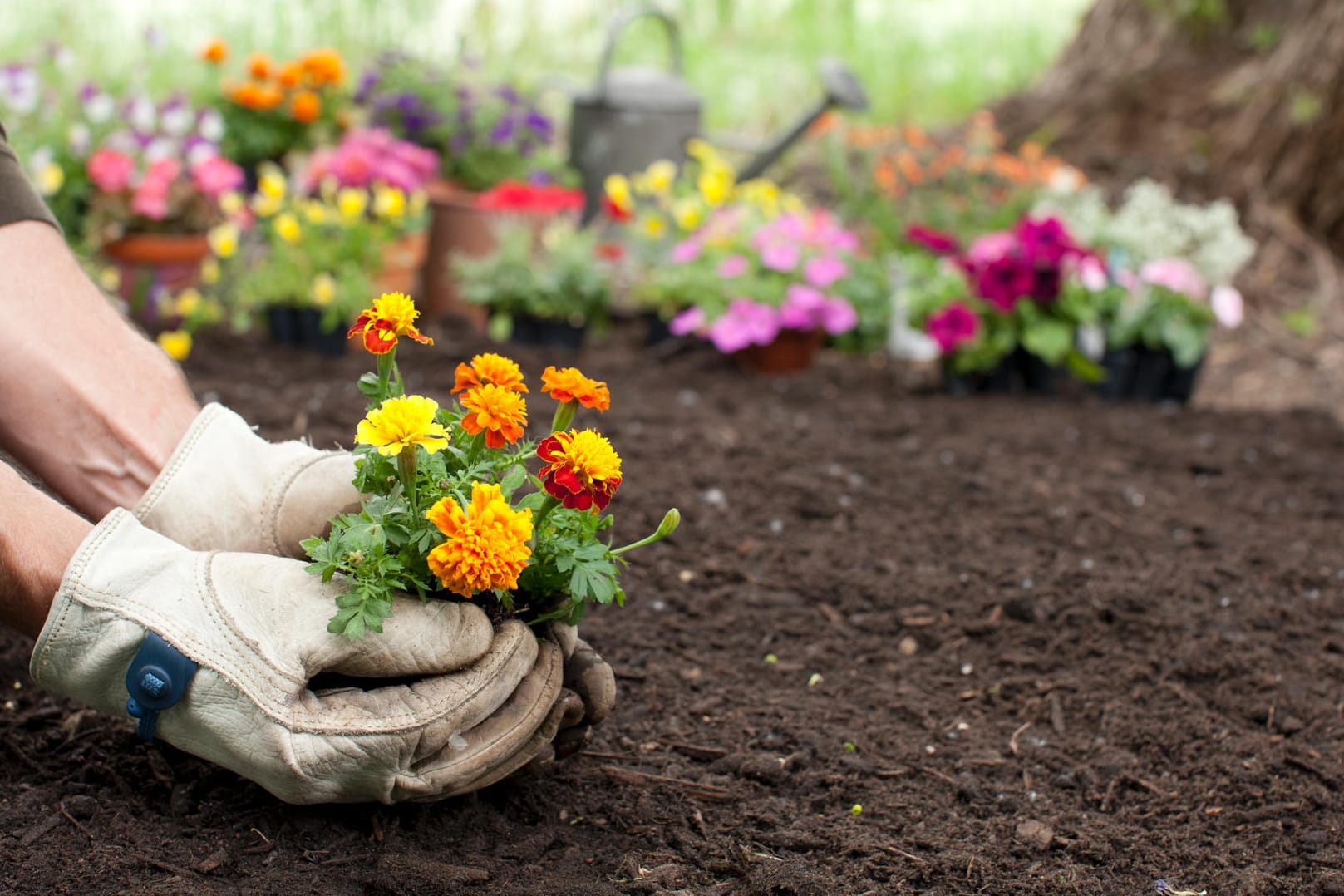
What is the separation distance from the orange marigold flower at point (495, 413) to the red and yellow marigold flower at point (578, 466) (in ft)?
0.14

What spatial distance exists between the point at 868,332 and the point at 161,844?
2.88m

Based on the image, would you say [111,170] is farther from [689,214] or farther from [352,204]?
[689,214]

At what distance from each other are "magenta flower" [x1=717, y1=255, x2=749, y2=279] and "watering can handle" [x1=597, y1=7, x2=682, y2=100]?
1.04 meters

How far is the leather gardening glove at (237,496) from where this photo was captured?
1600 mm

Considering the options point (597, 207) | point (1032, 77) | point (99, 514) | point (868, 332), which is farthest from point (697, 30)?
point (99, 514)

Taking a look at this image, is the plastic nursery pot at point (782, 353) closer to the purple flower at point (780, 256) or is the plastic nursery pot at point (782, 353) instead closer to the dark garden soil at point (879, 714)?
the purple flower at point (780, 256)

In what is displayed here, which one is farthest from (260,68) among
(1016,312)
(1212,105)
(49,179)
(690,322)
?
(1212,105)

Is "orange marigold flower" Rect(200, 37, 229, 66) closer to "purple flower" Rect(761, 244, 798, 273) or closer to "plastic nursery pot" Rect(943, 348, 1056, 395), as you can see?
"purple flower" Rect(761, 244, 798, 273)

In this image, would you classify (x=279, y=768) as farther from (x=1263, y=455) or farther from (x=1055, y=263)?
(x=1055, y=263)

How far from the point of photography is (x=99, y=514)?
172 cm

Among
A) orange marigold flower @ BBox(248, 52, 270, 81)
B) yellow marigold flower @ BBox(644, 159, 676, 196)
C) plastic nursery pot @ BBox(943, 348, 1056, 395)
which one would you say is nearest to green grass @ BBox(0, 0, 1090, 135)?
orange marigold flower @ BBox(248, 52, 270, 81)

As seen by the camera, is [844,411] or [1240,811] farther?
[844,411]

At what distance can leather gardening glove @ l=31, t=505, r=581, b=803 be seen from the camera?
132cm

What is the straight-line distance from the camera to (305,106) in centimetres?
425
